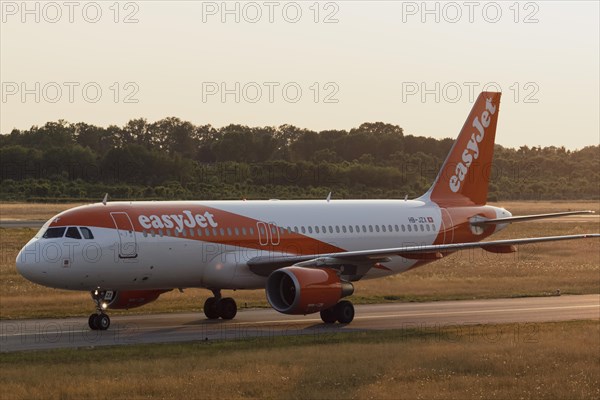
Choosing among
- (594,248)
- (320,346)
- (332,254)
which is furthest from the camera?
(594,248)

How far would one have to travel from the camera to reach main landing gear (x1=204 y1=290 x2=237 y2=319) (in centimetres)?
3603

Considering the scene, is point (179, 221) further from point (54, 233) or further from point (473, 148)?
point (473, 148)

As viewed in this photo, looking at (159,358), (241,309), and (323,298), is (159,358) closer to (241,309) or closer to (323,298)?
(323,298)

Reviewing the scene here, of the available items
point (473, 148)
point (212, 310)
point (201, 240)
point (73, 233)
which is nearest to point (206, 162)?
point (473, 148)

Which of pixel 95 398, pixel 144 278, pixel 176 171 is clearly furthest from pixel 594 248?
pixel 95 398

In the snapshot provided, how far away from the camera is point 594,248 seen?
215ft

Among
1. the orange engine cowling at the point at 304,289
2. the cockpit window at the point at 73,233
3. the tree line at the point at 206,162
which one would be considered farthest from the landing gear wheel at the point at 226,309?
the tree line at the point at 206,162

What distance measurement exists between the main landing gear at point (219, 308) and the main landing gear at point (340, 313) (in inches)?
128

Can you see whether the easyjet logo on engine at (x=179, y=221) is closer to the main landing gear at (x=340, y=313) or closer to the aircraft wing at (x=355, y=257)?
the aircraft wing at (x=355, y=257)

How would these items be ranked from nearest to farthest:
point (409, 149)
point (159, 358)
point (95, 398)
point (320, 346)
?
point (95, 398)
point (159, 358)
point (320, 346)
point (409, 149)

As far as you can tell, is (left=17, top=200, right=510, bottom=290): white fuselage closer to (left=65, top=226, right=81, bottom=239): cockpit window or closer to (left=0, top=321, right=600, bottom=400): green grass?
(left=65, top=226, right=81, bottom=239): cockpit window

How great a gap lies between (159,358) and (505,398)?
8.53 metres

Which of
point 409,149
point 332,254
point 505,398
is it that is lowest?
point 505,398


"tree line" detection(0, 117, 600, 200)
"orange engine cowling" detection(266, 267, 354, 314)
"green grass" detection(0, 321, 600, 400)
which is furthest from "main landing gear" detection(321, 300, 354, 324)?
"tree line" detection(0, 117, 600, 200)
